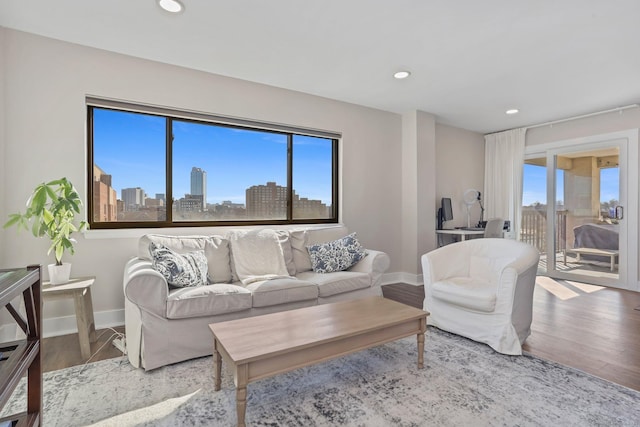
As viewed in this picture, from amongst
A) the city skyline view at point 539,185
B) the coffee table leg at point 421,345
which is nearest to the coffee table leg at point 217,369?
the coffee table leg at point 421,345

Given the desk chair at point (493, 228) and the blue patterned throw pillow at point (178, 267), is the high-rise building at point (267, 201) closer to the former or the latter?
the blue patterned throw pillow at point (178, 267)

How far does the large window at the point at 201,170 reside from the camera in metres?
3.08

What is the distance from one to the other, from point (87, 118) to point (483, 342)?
12.6 ft

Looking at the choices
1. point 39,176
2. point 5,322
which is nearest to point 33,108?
point 39,176

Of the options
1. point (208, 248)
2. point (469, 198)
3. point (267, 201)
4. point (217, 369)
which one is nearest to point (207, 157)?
point (267, 201)

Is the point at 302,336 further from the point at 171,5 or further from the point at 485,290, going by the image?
the point at 171,5

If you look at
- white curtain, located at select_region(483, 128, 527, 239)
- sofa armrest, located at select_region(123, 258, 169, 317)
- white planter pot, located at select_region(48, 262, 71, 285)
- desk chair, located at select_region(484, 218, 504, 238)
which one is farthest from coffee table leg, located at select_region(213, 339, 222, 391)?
white curtain, located at select_region(483, 128, 527, 239)

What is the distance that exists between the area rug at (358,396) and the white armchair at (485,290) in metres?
0.22

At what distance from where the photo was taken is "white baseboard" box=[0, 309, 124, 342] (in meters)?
2.57

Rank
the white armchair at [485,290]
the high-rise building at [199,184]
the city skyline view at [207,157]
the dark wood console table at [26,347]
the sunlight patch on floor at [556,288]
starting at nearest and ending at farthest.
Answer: the dark wood console table at [26,347] < the white armchair at [485,290] < the city skyline view at [207,157] < the high-rise building at [199,184] < the sunlight patch on floor at [556,288]

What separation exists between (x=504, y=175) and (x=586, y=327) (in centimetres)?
316

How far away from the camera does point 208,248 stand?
2.94 meters

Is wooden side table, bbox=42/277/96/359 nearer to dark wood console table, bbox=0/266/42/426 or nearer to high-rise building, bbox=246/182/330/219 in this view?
dark wood console table, bbox=0/266/42/426

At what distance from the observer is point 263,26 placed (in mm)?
2490
